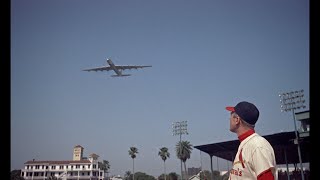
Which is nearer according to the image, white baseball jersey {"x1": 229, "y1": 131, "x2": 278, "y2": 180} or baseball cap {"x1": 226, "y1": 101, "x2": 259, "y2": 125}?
white baseball jersey {"x1": 229, "y1": 131, "x2": 278, "y2": 180}

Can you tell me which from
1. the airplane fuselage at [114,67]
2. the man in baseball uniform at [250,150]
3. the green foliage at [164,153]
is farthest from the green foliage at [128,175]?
the man in baseball uniform at [250,150]

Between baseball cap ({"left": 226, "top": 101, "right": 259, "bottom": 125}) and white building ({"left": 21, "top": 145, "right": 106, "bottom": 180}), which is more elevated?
baseball cap ({"left": 226, "top": 101, "right": 259, "bottom": 125})

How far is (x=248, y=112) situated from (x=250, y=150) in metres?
0.43

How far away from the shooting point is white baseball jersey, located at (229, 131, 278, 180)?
2391 mm

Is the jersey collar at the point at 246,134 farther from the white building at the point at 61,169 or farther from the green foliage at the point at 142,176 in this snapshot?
the green foliage at the point at 142,176

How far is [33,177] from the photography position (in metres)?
81.1

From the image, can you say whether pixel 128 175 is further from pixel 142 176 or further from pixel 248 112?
pixel 248 112

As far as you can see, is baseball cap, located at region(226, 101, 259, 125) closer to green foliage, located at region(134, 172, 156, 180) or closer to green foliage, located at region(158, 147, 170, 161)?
green foliage, located at region(158, 147, 170, 161)

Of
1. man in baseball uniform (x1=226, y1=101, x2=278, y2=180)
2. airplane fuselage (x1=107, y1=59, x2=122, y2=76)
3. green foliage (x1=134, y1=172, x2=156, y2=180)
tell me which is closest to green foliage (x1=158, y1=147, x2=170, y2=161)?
green foliage (x1=134, y1=172, x2=156, y2=180)

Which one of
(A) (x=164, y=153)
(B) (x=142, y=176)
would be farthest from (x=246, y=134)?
(B) (x=142, y=176)
